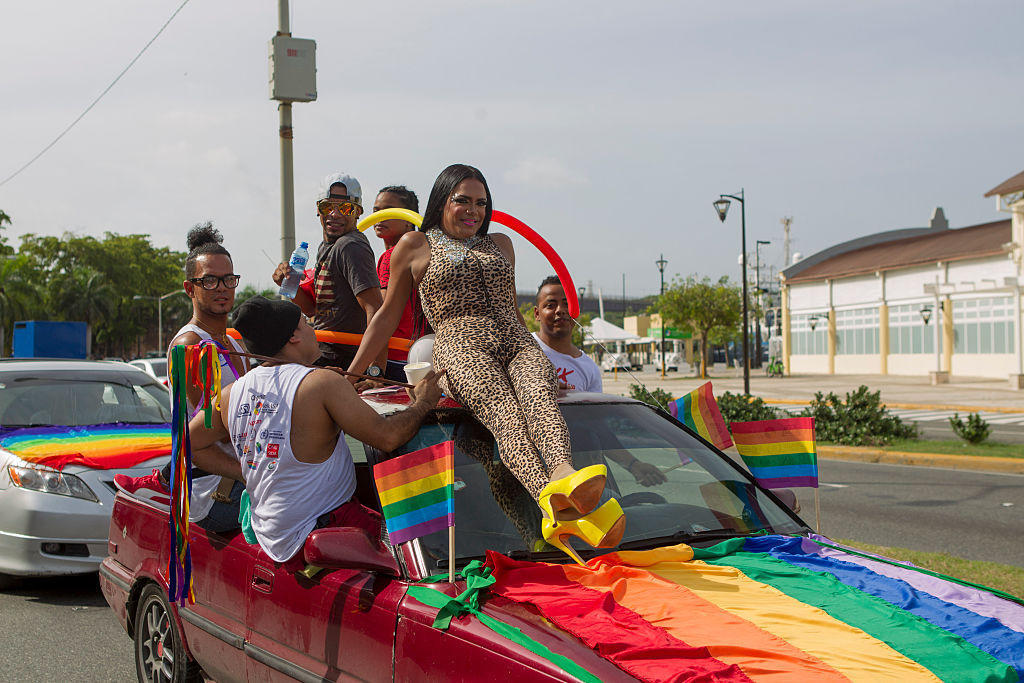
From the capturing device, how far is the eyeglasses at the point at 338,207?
5.57 m

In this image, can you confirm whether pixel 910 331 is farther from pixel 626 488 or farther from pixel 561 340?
pixel 626 488

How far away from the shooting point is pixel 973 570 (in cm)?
607

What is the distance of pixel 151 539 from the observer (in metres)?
4.15

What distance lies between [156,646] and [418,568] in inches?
75.5

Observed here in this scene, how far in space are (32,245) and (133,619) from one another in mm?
69421

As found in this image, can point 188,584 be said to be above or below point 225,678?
above

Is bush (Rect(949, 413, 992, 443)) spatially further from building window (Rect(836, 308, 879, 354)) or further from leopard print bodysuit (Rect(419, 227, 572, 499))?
building window (Rect(836, 308, 879, 354))

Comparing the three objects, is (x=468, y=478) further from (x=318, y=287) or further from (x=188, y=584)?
(x=318, y=287)

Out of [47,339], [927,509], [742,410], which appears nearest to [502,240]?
[927,509]

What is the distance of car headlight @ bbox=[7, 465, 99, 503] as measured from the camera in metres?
6.21

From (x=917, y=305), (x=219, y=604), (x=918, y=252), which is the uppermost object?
(x=918, y=252)

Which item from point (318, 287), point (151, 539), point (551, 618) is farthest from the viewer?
point (318, 287)

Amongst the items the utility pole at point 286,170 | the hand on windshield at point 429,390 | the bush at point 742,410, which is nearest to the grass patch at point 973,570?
the hand on windshield at point 429,390

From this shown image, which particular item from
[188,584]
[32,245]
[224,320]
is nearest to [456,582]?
[188,584]
